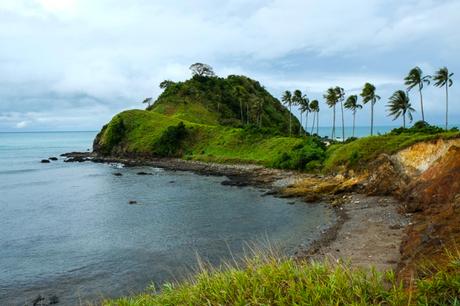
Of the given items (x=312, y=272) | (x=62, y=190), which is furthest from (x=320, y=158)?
(x=312, y=272)

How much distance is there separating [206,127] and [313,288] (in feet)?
333

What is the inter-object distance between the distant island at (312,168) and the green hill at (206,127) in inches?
14.4

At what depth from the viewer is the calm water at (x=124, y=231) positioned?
25.0m

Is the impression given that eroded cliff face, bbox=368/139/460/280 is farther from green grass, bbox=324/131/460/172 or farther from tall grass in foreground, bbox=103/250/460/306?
green grass, bbox=324/131/460/172

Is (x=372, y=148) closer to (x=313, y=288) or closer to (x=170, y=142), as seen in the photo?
(x=313, y=288)

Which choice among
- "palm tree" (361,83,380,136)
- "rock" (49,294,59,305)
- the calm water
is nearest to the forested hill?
"palm tree" (361,83,380,136)

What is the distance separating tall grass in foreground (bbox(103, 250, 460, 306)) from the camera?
24.0ft

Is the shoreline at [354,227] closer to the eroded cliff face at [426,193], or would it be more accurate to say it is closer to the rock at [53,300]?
the eroded cliff face at [426,193]

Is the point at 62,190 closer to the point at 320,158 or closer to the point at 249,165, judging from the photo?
the point at 249,165

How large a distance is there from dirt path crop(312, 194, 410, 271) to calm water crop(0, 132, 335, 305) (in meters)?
2.75

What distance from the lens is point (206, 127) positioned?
10850cm

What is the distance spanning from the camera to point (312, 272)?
880 cm

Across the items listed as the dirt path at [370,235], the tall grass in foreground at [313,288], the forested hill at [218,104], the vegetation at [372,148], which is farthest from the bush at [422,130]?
the forested hill at [218,104]

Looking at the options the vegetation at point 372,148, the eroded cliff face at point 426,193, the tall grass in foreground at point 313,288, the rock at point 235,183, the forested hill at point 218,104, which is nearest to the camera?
the tall grass in foreground at point 313,288
